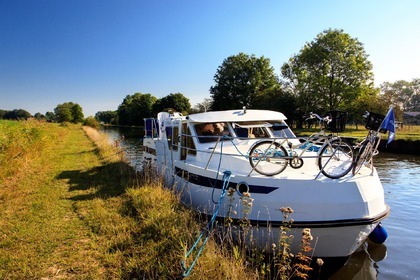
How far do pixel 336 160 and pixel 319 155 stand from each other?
27.9 inches

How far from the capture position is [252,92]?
56.8 meters

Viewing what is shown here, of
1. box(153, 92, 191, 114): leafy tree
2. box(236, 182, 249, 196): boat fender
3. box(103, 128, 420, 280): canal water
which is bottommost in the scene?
box(103, 128, 420, 280): canal water

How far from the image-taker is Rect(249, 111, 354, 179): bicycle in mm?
5559

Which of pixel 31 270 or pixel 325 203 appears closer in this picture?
pixel 31 270

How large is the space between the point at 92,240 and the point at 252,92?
2130 inches

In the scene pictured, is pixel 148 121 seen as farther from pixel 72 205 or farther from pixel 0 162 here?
pixel 72 205

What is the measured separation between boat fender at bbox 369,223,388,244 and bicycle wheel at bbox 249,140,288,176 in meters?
2.83

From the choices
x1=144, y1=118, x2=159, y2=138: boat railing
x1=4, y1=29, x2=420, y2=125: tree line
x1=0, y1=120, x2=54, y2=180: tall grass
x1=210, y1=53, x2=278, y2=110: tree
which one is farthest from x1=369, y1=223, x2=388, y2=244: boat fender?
x1=210, y1=53, x2=278, y2=110: tree

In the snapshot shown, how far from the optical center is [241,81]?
5753cm

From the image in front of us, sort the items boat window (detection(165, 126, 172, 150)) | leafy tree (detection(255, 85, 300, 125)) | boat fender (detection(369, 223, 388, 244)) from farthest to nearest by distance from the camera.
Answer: leafy tree (detection(255, 85, 300, 125)), boat window (detection(165, 126, 172, 150)), boat fender (detection(369, 223, 388, 244))

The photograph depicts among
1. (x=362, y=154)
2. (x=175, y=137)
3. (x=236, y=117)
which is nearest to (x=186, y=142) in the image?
(x=175, y=137)

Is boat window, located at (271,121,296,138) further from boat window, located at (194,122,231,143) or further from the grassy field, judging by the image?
the grassy field

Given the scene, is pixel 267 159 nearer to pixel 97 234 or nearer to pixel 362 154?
pixel 362 154

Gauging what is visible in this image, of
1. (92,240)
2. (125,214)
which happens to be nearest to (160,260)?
(92,240)
